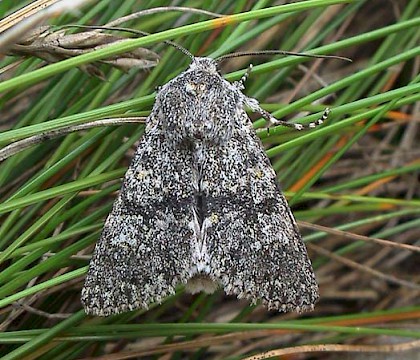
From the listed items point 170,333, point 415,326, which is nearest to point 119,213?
point 170,333

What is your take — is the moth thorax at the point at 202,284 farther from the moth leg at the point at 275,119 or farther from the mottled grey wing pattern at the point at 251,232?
the moth leg at the point at 275,119

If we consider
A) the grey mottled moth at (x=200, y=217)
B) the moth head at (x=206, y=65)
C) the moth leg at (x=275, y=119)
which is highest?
the moth head at (x=206, y=65)

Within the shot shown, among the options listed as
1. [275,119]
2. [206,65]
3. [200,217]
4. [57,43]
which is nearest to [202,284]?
[200,217]

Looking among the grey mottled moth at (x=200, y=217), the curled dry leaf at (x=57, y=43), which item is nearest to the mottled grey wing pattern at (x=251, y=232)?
the grey mottled moth at (x=200, y=217)

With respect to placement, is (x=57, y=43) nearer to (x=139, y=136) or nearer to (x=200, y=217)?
(x=139, y=136)

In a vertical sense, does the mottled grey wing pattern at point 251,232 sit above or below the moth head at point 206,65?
below

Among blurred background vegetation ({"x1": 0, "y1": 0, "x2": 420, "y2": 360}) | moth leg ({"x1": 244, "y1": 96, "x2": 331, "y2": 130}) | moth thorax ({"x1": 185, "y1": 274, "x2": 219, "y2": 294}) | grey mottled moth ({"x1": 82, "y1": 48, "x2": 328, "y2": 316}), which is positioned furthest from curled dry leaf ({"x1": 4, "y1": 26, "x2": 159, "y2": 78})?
moth thorax ({"x1": 185, "y1": 274, "x2": 219, "y2": 294})
